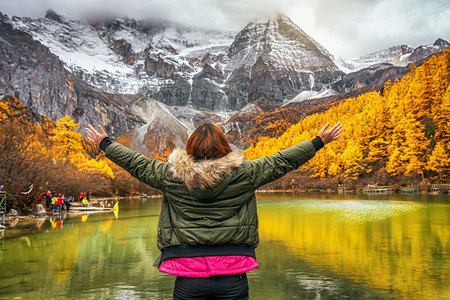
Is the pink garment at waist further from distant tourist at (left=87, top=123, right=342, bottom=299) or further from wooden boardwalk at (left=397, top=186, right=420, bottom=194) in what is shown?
wooden boardwalk at (left=397, top=186, right=420, bottom=194)

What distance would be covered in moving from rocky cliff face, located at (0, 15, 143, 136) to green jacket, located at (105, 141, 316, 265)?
3704 inches

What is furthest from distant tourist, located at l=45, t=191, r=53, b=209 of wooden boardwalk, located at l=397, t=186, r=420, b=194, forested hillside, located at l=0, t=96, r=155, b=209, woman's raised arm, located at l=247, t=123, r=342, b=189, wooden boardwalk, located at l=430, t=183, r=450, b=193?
wooden boardwalk, located at l=397, t=186, r=420, b=194

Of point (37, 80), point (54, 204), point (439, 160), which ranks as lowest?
point (54, 204)

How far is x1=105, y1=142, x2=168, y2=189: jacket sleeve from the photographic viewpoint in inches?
107

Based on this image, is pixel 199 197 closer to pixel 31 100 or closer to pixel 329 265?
pixel 329 265

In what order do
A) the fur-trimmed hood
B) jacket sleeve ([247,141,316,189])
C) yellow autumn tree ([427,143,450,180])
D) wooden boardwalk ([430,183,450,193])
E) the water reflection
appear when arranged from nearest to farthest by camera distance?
the fur-trimmed hood < jacket sleeve ([247,141,316,189]) < the water reflection < wooden boardwalk ([430,183,450,193]) < yellow autumn tree ([427,143,450,180])

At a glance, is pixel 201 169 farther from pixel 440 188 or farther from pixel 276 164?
pixel 440 188

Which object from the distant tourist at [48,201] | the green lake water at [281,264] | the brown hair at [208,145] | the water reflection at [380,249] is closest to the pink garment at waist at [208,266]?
the brown hair at [208,145]

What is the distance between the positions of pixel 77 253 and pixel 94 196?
4186 centimetres

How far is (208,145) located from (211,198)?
35cm

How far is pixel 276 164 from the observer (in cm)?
269

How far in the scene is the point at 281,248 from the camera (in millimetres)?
10680

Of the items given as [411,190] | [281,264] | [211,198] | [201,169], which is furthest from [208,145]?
[411,190]

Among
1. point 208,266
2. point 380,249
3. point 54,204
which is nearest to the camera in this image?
point 208,266
